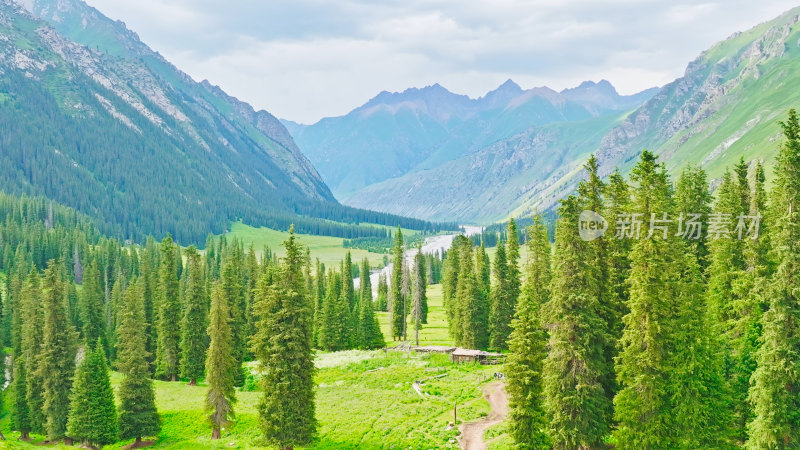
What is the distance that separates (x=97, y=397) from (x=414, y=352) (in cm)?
4234

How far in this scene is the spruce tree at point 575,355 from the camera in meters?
38.7

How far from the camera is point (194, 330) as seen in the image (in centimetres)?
8162

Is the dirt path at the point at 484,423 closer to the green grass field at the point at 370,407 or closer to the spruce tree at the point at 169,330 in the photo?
the green grass field at the point at 370,407

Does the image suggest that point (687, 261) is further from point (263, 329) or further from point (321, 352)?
point (321, 352)

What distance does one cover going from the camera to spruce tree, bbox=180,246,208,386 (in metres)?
81.1

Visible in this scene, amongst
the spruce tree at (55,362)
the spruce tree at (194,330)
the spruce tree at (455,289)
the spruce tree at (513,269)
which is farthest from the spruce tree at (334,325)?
the spruce tree at (55,362)

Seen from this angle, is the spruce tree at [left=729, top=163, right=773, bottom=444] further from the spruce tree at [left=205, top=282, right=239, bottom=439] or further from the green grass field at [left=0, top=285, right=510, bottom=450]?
the spruce tree at [left=205, top=282, right=239, bottom=439]

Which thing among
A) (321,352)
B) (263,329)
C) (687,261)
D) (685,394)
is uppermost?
(687,261)

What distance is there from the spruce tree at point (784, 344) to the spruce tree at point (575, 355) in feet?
30.9

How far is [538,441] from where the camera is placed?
40875 mm

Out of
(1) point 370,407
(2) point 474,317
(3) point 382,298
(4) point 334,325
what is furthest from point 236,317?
(3) point 382,298

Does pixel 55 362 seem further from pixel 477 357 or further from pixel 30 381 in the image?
pixel 477 357

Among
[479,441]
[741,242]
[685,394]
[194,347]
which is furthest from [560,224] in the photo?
[194,347]

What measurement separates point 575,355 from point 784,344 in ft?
41.8
